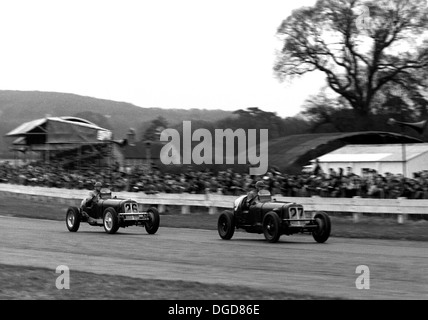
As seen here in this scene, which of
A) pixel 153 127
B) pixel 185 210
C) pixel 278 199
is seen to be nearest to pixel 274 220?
pixel 278 199

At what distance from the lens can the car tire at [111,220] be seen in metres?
19.1

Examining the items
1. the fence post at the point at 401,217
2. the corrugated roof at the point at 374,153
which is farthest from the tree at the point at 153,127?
the fence post at the point at 401,217

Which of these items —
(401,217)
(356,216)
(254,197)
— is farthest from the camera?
(356,216)

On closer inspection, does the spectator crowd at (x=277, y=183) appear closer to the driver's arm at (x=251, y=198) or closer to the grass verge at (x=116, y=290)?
the driver's arm at (x=251, y=198)

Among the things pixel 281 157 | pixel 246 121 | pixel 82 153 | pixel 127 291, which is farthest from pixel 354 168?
pixel 127 291

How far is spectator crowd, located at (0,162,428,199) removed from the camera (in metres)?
22.2

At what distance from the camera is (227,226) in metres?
17.8

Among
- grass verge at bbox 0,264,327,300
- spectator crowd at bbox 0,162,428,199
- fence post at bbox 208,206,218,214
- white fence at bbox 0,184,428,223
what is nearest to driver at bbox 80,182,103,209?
spectator crowd at bbox 0,162,428,199

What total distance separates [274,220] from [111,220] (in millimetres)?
4994

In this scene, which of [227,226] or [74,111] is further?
[74,111]

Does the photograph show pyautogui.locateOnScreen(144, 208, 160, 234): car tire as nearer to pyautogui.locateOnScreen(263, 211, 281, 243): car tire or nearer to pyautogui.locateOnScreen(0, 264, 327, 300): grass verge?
pyautogui.locateOnScreen(263, 211, 281, 243): car tire

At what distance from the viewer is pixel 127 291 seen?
30.3 feet

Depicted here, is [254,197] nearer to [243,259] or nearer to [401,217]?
[243,259]

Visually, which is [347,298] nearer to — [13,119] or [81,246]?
[81,246]
